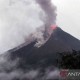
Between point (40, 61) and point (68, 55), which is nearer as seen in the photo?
point (68, 55)

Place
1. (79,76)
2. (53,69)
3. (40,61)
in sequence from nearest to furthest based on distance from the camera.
A: (79,76) < (53,69) < (40,61)

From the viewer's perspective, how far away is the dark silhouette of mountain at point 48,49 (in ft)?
569

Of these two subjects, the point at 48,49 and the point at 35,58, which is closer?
the point at 48,49

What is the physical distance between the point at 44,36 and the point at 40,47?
33.6ft

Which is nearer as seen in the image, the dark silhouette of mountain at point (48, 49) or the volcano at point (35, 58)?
the volcano at point (35, 58)

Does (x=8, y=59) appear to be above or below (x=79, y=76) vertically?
above

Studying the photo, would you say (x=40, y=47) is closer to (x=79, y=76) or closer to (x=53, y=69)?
(x=53, y=69)

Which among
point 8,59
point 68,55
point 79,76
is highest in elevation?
point 8,59

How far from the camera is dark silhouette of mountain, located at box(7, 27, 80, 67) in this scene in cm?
17338

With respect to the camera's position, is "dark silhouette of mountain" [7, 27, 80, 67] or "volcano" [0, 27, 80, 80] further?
"dark silhouette of mountain" [7, 27, 80, 67]

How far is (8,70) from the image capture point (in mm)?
170750

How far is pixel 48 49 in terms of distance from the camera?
17875 cm

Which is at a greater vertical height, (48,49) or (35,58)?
(48,49)

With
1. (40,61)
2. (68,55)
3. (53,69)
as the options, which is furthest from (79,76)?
(40,61)
